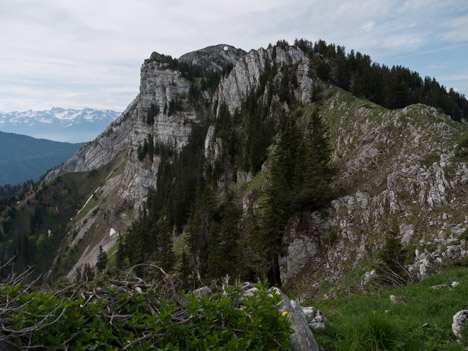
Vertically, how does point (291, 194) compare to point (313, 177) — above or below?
below

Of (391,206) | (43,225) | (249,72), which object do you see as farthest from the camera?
(43,225)

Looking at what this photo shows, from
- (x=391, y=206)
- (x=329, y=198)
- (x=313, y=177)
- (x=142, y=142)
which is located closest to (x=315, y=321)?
(x=391, y=206)

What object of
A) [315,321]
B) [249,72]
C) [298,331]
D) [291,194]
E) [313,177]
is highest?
[249,72]

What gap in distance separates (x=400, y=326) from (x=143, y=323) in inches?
224

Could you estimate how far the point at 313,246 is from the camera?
28.6 metres

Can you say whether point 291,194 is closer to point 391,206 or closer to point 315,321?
point 391,206

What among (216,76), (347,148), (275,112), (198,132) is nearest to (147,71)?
(216,76)

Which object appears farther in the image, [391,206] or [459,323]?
[391,206]

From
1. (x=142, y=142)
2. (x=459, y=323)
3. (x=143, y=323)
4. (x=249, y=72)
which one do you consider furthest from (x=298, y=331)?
(x=142, y=142)

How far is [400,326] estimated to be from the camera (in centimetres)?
620

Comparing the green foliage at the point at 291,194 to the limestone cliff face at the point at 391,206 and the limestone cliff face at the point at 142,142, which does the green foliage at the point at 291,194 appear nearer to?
the limestone cliff face at the point at 391,206

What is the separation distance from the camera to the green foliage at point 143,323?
4.00m

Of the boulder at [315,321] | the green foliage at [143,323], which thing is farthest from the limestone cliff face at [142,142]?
the green foliage at [143,323]

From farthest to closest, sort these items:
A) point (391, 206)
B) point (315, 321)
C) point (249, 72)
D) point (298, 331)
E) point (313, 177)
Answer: point (249, 72) < point (313, 177) < point (391, 206) < point (315, 321) < point (298, 331)
